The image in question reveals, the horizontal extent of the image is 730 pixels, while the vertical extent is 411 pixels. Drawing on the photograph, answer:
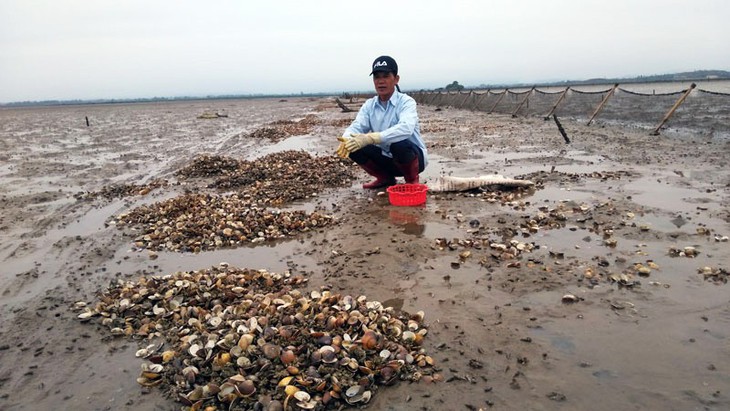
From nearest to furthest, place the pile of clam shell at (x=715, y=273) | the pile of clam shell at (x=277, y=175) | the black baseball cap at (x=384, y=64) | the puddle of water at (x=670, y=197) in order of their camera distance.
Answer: the pile of clam shell at (x=715, y=273) → the puddle of water at (x=670, y=197) → the black baseball cap at (x=384, y=64) → the pile of clam shell at (x=277, y=175)

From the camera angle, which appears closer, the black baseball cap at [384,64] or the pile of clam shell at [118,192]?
the black baseball cap at [384,64]

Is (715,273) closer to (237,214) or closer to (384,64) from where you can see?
(384,64)

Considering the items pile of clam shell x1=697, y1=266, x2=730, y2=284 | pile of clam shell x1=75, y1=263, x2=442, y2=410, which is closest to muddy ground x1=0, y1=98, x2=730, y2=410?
pile of clam shell x1=697, y1=266, x2=730, y2=284

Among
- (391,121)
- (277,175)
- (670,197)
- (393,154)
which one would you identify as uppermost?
(391,121)

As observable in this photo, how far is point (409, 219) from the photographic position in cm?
627

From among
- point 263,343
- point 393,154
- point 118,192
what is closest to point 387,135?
point 393,154

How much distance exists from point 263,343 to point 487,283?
88.4 inches

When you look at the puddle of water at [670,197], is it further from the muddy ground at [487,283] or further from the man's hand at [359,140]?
the man's hand at [359,140]

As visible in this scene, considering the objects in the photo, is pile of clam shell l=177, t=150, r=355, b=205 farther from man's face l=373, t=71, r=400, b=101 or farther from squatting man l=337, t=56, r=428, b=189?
man's face l=373, t=71, r=400, b=101

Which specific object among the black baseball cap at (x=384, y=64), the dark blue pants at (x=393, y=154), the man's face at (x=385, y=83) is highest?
the black baseball cap at (x=384, y=64)

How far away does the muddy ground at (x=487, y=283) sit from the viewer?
2789 mm

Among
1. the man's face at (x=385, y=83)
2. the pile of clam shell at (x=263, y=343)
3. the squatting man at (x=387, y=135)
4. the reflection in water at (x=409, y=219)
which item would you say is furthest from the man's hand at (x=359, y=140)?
the pile of clam shell at (x=263, y=343)

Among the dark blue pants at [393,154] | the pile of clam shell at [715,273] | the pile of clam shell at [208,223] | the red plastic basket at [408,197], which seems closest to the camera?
the pile of clam shell at [715,273]

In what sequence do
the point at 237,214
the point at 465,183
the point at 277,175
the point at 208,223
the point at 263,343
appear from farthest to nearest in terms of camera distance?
the point at 277,175
the point at 465,183
the point at 237,214
the point at 208,223
the point at 263,343
